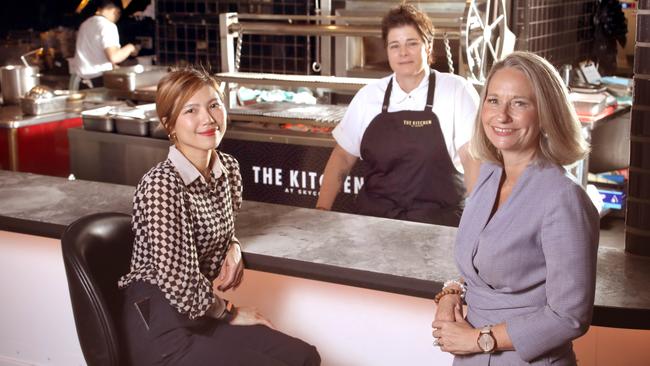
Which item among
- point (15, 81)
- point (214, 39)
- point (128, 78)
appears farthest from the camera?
point (214, 39)

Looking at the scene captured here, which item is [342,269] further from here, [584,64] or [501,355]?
[584,64]

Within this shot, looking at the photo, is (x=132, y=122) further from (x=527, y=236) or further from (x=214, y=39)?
(x=527, y=236)

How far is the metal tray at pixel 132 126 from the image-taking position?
16.0 feet

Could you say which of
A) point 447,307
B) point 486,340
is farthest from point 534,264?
point 447,307

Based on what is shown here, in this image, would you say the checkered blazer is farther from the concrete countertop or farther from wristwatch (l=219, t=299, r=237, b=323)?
the concrete countertop

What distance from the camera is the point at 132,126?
4.91m

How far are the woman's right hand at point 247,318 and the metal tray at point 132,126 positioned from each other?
8.49 ft

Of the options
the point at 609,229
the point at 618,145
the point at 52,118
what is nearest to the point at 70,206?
the point at 52,118

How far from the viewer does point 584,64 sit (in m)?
6.37

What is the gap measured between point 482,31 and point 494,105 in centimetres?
229

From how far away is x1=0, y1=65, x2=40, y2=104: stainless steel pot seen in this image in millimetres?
5898

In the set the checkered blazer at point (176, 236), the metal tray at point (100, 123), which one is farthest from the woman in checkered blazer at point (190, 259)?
the metal tray at point (100, 123)

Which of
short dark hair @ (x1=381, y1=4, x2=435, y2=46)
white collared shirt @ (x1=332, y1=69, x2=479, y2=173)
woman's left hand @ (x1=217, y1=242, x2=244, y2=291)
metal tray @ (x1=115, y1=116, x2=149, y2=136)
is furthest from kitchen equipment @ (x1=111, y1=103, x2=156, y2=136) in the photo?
woman's left hand @ (x1=217, y1=242, x2=244, y2=291)

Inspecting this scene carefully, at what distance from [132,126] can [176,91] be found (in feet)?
8.38
